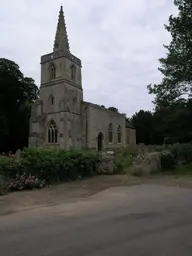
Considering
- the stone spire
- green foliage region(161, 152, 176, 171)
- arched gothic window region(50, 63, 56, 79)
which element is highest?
the stone spire

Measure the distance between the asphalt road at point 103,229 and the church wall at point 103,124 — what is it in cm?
3417

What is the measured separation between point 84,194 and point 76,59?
39164 mm

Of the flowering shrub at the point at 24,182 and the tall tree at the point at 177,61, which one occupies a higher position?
the tall tree at the point at 177,61

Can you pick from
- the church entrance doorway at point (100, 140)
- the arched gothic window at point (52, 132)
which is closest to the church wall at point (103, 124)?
the church entrance doorway at point (100, 140)

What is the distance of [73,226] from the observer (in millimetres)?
5207

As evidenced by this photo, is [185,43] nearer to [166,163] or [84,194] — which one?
[166,163]

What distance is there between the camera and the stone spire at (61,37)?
145 feet

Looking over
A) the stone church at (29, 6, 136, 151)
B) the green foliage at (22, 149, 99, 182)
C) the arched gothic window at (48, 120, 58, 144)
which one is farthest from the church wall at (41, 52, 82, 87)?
the green foliage at (22, 149, 99, 182)

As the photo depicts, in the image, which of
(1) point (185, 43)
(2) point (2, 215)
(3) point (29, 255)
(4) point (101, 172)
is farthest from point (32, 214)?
(1) point (185, 43)

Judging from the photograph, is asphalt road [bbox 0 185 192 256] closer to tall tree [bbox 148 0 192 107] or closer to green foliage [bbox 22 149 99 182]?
green foliage [bbox 22 149 99 182]

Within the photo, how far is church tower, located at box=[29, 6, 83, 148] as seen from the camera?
39.6 metres

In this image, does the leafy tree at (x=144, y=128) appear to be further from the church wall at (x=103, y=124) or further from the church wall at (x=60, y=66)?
the church wall at (x=60, y=66)

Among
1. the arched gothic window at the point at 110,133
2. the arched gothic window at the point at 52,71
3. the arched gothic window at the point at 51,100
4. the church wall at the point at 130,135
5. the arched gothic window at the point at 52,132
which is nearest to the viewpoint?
the arched gothic window at the point at 52,132

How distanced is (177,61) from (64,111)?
79.9 ft
